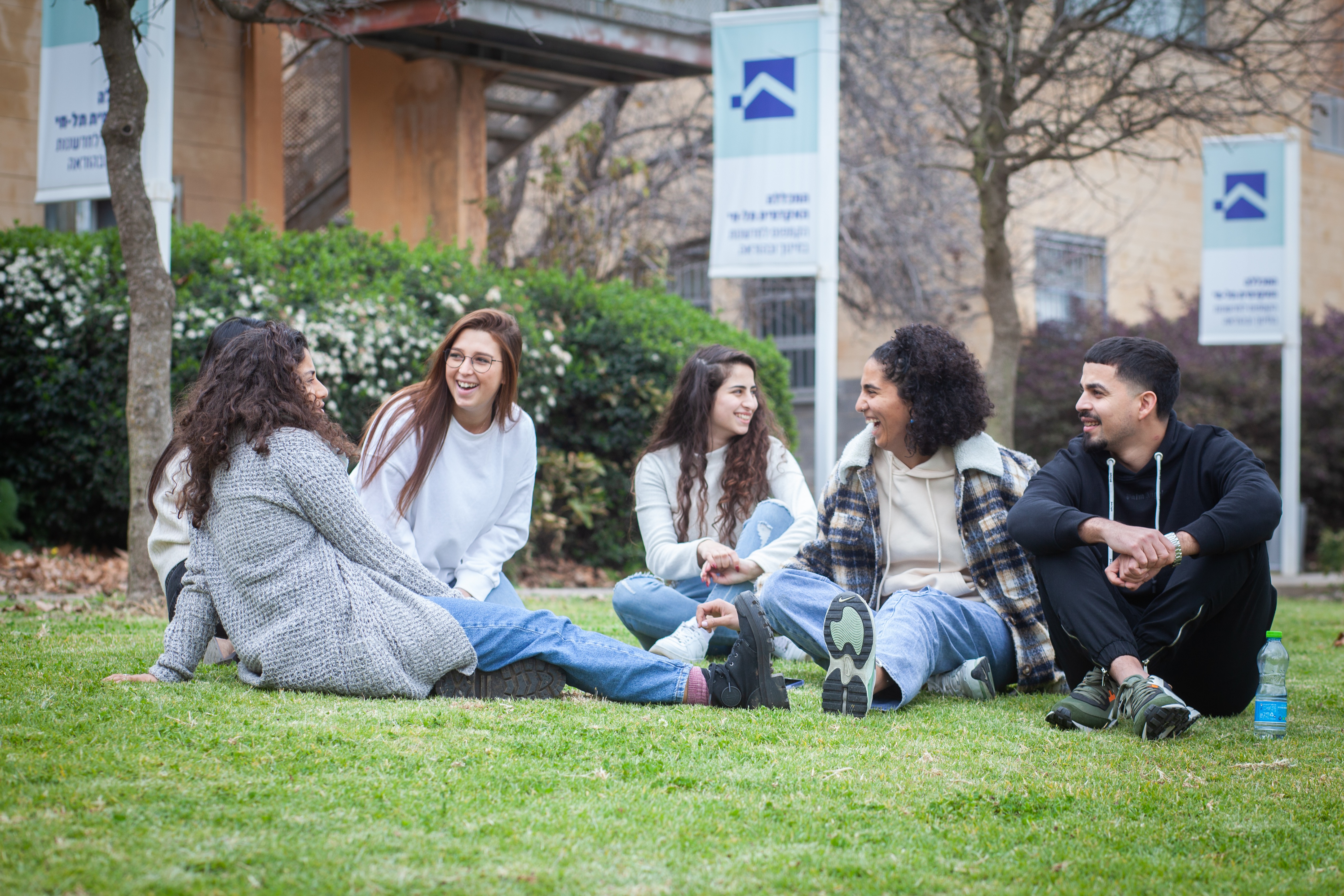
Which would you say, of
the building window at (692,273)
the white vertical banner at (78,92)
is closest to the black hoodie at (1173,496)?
the white vertical banner at (78,92)

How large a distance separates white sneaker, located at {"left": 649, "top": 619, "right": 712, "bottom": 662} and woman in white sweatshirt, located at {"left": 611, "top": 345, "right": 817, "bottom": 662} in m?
0.11

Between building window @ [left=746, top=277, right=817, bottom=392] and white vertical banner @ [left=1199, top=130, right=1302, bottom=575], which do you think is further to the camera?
building window @ [left=746, top=277, right=817, bottom=392]

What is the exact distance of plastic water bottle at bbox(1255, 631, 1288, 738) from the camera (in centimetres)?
375

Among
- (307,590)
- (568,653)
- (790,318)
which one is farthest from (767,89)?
(790,318)

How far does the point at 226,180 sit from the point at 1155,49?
29.6 ft

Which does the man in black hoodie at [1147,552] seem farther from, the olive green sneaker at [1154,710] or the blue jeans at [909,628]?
the blue jeans at [909,628]

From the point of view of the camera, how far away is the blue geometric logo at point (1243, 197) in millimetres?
12141

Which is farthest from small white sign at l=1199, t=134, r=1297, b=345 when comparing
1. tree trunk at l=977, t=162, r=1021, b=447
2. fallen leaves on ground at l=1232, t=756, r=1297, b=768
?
fallen leaves on ground at l=1232, t=756, r=1297, b=768

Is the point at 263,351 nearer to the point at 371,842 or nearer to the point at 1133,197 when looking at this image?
the point at 371,842

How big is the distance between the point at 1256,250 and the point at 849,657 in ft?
33.1

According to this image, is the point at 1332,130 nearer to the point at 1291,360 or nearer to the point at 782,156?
the point at 1291,360

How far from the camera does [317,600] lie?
150 inches

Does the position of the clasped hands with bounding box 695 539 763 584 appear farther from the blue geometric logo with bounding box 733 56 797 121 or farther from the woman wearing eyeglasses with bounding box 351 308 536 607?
the blue geometric logo with bounding box 733 56 797 121

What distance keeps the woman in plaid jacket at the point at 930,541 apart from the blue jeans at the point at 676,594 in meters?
0.31
